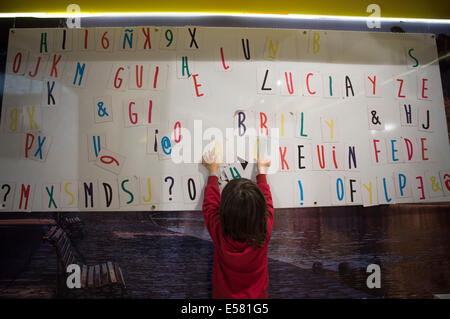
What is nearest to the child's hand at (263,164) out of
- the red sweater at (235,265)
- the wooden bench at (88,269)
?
the red sweater at (235,265)

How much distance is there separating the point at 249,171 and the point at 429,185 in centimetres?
96

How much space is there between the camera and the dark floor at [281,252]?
119 cm

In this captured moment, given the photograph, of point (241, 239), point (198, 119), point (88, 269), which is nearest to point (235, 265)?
point (241, 239)

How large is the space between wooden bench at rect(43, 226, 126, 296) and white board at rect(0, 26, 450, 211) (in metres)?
0.20

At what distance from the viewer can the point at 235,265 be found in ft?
2.93

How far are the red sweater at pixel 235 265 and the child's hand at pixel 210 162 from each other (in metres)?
0.15

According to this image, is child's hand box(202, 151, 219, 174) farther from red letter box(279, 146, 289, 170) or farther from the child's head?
red letter box(279, 146, 289, 170)

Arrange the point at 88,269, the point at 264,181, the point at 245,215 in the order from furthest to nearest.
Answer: the point at 88,269
the point at 264,181
the point at 245,215

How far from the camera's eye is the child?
870 mm

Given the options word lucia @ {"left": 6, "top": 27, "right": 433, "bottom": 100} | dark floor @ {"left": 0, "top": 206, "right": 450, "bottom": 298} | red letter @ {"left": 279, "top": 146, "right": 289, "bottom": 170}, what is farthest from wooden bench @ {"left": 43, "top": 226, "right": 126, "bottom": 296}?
red letter @ {"left": 279, "top": 146, "right": 289, "bottom": 170}

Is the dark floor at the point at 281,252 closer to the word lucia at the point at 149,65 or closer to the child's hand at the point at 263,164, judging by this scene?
the child's hand at the point at 263,164

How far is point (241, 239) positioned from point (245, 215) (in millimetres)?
107

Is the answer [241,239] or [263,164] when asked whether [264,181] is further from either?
[241,239]
